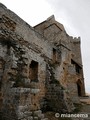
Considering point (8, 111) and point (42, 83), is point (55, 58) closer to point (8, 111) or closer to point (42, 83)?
point (42, 83)

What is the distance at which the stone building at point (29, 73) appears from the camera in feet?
17.6

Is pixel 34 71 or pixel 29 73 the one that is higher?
pixel 34 71

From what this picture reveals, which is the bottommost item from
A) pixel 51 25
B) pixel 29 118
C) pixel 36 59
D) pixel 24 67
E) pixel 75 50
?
pixel 29 118

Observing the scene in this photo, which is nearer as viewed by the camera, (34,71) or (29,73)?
(29,73)

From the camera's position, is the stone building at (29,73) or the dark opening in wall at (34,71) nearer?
the stone building at (29,73)

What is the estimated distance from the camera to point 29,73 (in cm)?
914

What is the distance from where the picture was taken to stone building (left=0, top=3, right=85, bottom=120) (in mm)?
5352

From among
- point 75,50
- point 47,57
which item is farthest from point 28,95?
point 75,50

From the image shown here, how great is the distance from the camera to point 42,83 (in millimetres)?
9617

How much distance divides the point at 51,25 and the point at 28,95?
55.2 ft

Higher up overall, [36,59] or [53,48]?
[53,48]

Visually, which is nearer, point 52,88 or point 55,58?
point 52,88

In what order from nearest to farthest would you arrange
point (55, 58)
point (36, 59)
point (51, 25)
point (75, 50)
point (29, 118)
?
point (29, 118), point (36, 59), point (55, 58), point (51, 25), point (75, 50)

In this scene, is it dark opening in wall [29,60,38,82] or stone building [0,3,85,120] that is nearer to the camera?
stone building [0,3,85,120]
